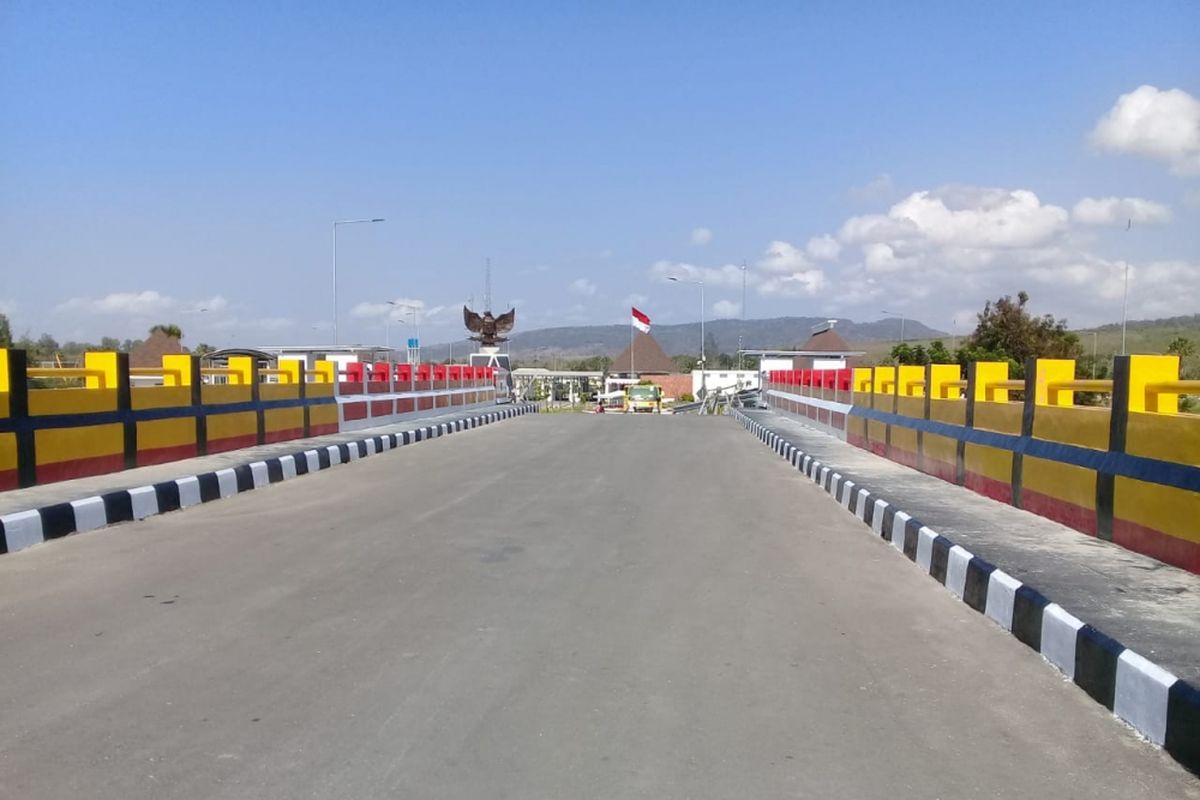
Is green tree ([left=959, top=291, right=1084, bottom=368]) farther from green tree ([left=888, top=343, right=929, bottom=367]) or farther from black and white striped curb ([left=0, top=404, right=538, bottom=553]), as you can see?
black and white striped curb ([left=0, top=404, right=538, bottom=553])

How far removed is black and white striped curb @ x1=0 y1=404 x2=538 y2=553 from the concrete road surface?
255 mm

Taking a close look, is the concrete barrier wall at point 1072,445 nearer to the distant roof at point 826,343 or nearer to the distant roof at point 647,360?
the distant roof at point 826,343

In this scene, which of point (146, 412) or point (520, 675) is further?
Result: point (146, 412)

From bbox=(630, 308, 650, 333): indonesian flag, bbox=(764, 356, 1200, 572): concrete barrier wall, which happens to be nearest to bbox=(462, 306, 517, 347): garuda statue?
bbox=(630, 308, 650, 333): indonesian flag

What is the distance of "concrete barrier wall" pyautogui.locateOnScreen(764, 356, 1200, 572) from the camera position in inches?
249

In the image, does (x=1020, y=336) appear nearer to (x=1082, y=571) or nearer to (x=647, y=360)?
(x=1082, y=571)

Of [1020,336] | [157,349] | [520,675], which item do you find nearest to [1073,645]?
[520,675]

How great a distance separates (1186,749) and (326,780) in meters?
3.32

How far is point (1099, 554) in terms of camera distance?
6.85 meters

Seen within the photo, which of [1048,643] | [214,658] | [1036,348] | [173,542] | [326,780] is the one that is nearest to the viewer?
[326,780]

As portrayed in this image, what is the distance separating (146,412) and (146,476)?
1.33 m

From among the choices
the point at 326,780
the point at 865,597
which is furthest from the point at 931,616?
the point at 326,780

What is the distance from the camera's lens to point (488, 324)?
70.3 metres

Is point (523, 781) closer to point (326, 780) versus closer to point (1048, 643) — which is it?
point (326, 780)
